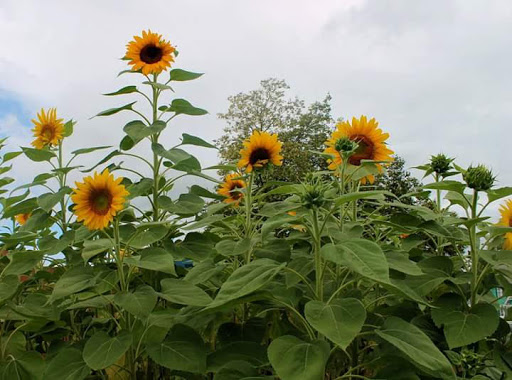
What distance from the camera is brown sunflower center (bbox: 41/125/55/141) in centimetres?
229

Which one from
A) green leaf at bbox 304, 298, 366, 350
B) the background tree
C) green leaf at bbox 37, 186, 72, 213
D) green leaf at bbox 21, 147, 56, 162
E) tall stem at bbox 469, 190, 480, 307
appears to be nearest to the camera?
green leaf at bbox 304, 298, 366, 350

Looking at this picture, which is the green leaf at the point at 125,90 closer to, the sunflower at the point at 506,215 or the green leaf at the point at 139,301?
the green leaf at the point at 139,301

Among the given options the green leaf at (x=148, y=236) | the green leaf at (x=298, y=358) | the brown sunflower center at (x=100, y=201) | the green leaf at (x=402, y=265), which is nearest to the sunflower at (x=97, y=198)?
the brown sunflower center at (x=100, y=201)

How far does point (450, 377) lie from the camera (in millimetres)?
1196

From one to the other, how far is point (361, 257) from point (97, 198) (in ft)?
2.47

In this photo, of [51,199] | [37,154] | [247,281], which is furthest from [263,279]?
[37,154]

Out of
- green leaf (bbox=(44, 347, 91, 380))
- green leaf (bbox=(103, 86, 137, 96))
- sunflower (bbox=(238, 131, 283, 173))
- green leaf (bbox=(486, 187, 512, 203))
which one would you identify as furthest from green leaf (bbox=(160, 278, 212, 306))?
green leaf (bbox=(486, 187, 512, 203))

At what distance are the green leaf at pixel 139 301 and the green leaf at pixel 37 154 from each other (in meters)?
0.86

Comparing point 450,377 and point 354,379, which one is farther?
point 354,379

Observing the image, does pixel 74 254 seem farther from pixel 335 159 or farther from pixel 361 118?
pixel 361 118

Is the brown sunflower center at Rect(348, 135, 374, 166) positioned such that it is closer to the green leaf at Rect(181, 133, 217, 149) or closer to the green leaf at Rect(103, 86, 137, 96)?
the green leaf at Rect(181, 133, 217, 149)

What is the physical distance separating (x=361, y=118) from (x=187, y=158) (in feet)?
1.83

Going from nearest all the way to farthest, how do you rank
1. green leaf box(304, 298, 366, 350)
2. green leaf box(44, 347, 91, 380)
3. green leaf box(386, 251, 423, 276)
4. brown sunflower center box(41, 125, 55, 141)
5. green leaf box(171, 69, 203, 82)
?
green leaf box(304, 298, 366, 350) → green leaf box(386, 251, 423, 276) → green leaf box(44, 347, 91, 380) → green leaf box(171, 69, 203, 82) → brown sunflower center box(41, 125, 55, 141)

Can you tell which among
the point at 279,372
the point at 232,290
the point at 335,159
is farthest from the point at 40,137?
the point at 279,372
